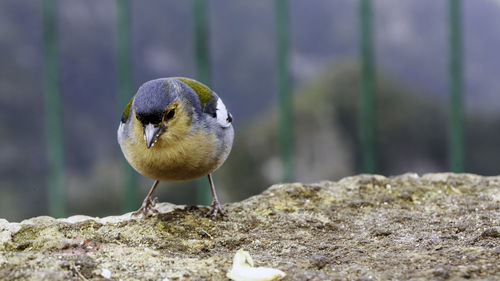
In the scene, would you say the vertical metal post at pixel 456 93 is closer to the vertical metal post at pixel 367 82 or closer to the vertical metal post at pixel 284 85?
the vertical metal post at pixel 367 82

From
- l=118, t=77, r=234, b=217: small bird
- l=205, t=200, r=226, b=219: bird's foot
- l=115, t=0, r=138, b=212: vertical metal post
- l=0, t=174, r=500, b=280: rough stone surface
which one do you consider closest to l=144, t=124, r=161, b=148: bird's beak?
l=118, t=77, r=234, b=217: small bird

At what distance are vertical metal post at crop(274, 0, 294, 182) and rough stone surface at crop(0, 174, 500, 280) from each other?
5.91 ft

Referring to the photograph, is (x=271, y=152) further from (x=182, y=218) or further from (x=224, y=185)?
(x=182, y=218)

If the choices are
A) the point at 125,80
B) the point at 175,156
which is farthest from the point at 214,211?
the point at 125,80

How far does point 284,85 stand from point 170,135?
2.56 metres

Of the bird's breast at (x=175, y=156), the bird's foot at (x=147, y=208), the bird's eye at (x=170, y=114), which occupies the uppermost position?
the bird's eye at (x=170, y=114)

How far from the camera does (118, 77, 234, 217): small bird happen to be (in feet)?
9.56

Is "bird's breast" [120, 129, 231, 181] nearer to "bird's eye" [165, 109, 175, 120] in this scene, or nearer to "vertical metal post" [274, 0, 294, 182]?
"bird's eye" [165, 109, 175, 120]

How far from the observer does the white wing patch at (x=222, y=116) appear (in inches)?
131

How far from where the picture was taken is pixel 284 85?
5.42m

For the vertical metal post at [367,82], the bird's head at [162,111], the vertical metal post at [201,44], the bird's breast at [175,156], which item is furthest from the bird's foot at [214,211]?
the vertical metal post at [367,82]

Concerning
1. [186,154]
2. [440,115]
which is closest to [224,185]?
[440,115]

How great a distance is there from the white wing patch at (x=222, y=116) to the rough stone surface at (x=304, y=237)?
0.44 meters

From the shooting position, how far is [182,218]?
3.03 m
